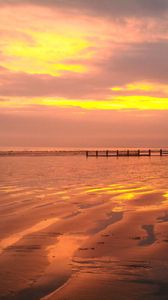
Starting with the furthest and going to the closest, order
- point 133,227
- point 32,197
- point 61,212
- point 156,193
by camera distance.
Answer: point 156,193
point 32,197
point 61,212
point 133,227

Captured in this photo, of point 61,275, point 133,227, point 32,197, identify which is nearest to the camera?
point 61,275

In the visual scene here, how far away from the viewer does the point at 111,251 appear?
6.94m

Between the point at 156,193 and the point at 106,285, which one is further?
the point at 156,193

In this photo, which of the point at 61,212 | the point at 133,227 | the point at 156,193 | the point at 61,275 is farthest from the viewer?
the point at 156,193

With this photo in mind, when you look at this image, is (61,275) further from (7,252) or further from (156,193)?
(156,193)

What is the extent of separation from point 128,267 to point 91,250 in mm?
1172

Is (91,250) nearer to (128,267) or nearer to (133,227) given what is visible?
(128,267)

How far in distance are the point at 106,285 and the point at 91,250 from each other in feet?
6.02

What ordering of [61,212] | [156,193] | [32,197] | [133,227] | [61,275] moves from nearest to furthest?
[61,275], [133,227], [61,212], [32,197], [156,193]

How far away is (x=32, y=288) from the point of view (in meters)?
5.11

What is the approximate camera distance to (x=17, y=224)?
31.4 ft

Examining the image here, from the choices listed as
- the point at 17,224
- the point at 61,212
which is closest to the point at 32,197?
the point at 61,212

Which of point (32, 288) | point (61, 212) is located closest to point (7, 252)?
point (32, 288)

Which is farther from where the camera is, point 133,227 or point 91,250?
point 133,227
